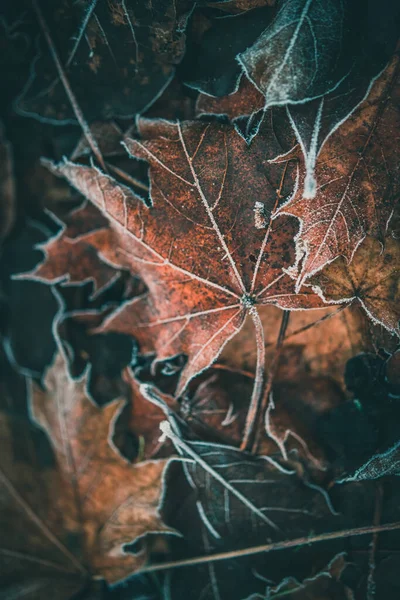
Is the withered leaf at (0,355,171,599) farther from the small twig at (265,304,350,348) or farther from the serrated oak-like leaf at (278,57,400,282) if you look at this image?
the serrated oak-like leaf at (278,57,400,282)

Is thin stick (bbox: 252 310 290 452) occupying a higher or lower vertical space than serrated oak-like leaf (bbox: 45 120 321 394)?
lower

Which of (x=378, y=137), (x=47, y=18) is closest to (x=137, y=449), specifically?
(x=378, y=137)

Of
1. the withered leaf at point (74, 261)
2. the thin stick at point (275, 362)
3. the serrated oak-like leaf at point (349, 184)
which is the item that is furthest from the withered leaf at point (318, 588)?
the withered leaf at point (74, 261)

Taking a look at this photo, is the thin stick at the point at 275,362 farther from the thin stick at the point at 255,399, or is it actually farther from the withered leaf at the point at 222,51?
the withered leaf at the point at 222,51

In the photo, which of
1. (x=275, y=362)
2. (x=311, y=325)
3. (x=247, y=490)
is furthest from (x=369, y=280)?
(x=247, y=490)

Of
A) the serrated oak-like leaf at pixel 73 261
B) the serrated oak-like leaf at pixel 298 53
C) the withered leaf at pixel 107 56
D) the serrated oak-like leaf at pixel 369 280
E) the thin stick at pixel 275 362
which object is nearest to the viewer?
the serrated oak-like leaf at pixel 298 53

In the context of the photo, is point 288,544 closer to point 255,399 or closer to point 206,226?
point 255,399

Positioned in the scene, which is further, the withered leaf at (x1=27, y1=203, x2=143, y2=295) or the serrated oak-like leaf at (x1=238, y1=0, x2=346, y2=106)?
the withered leaf at (x1=27, y1=203, x2=143, y2=295)

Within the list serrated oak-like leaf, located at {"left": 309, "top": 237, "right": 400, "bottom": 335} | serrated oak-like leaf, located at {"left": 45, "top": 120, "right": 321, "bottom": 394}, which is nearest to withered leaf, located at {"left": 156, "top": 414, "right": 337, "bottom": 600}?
serrated oak-like leaf, located at {"left": 45, "top": 120, "right": 321, "bottom": 394}
